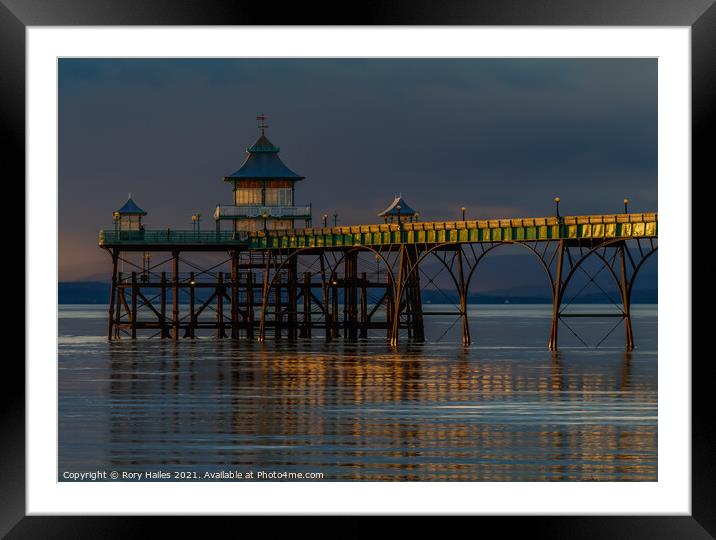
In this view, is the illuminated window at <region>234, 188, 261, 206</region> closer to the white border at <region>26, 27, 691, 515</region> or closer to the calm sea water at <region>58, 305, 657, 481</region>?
the calm sea water at <region>58, 305, 657, 481</region>

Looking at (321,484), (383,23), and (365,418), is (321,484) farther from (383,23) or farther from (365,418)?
(365,418)

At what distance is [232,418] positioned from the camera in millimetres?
31000

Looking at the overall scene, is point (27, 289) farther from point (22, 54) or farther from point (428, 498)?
point (428, 498)

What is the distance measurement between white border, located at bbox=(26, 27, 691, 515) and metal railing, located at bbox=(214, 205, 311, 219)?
71.4 meters

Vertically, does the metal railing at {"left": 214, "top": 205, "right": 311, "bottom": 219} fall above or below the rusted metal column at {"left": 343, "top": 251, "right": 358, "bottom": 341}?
above

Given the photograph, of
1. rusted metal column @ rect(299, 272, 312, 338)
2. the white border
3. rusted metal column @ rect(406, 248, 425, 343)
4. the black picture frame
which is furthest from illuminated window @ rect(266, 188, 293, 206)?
the black picture frame

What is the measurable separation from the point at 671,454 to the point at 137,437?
1407 centimetres

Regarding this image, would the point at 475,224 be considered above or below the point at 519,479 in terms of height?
above

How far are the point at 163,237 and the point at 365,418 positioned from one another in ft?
158

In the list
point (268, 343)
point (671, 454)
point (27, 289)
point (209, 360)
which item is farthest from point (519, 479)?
point (268, 343)

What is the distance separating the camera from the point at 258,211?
89.2 meters

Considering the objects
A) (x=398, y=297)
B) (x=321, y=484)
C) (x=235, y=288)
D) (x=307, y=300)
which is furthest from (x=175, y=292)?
(x=321, y=484)

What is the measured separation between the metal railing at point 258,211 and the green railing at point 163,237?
11507 mm

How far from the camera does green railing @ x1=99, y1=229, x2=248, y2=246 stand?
76.6 m
